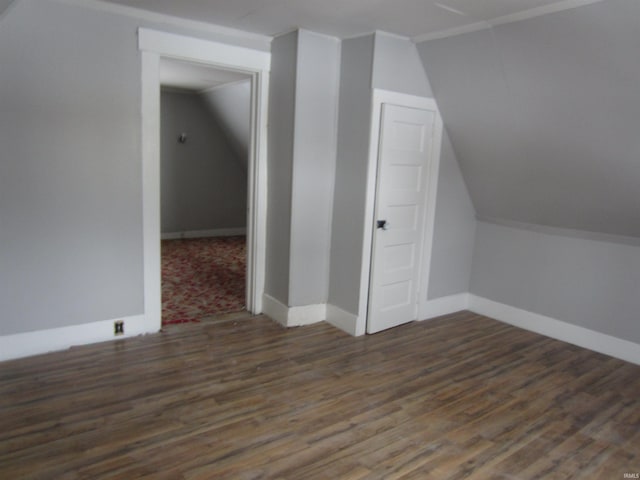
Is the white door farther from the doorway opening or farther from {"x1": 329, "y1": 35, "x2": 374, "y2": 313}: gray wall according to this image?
the doorway opening

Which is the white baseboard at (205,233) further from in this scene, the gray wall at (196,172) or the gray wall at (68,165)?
the gray wall at (68,165)

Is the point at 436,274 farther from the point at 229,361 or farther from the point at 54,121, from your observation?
Result: the point at 54,121

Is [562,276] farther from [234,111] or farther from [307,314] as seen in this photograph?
[234,111]

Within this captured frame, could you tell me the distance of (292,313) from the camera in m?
4.04

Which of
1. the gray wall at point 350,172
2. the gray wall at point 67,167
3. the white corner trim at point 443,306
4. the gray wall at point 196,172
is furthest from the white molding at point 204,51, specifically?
the gray wall at point 196,172

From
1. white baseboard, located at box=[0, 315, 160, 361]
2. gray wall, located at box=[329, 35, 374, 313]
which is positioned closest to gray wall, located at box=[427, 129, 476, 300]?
gray wall, located at box=[329, 35, 374, 313]

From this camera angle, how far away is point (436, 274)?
447 centimetres

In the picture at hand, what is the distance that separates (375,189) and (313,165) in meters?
0.56

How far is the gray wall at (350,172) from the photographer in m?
3.73

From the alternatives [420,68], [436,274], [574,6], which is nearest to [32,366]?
[436,274]

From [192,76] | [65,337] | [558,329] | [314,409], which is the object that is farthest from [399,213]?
[192,76]

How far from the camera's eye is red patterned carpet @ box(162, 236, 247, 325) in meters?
4.38

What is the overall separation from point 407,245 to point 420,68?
4.87 feet

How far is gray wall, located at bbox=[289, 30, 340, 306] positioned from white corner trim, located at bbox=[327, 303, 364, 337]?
143mm
